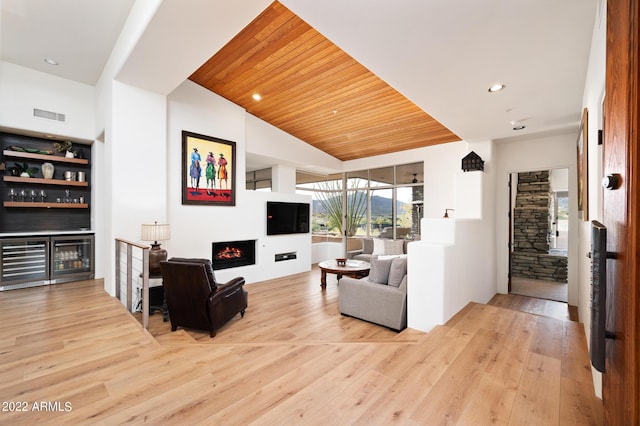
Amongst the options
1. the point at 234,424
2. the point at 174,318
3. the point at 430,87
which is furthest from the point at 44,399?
the point at 430,87

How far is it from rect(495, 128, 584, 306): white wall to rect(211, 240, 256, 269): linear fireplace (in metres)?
5.10

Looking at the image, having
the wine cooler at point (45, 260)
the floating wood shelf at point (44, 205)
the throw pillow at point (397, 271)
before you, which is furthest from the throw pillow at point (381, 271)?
the floating wood shelf at point (44, 205)

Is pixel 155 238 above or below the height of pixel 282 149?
below

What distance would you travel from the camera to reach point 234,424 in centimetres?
158

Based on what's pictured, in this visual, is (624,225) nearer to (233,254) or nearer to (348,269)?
(348,269)

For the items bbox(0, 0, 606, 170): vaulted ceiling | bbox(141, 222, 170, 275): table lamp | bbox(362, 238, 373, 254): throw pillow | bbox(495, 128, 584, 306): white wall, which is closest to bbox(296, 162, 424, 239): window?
bbox(362, 238, 373, 254): throw pillow

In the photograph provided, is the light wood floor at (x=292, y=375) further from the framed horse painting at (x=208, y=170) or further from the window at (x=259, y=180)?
the window at (x=259, y=180)

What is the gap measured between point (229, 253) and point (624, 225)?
18.5ft

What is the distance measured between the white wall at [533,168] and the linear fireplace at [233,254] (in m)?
5.10

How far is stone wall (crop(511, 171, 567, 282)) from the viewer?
6.59 metres

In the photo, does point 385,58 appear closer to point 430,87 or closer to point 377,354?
point 430,87

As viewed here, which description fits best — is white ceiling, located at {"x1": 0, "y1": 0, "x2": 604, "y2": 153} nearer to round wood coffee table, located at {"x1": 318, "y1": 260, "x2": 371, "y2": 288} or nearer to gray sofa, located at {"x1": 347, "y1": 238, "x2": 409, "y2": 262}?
round wood coffee table, located at {"x1": 318, "y1": 260, "x2": 371, "y2": 288}

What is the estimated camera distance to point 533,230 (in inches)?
278

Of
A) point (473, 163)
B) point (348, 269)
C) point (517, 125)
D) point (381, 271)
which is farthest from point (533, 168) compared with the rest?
point (348, 269)
